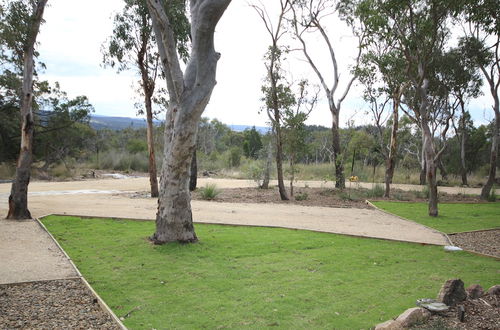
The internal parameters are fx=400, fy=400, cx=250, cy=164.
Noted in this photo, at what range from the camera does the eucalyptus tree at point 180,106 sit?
6.51 m

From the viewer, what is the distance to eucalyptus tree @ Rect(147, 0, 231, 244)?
6508mm

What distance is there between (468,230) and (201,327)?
7.55 meters

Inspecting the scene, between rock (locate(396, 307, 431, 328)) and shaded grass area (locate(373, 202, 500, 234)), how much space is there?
19.0ft

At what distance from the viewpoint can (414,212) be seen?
11789mm

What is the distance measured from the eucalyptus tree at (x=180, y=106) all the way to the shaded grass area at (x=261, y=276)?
0.49 meters

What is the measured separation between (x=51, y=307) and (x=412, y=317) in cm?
363

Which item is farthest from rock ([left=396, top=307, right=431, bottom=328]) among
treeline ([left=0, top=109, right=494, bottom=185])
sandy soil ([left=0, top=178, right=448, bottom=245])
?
treeline ([left=0, top=109, right=494, bottom=185])

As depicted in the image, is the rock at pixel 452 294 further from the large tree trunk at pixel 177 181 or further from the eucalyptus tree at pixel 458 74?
the eucalyptus tree at pixel 458 74

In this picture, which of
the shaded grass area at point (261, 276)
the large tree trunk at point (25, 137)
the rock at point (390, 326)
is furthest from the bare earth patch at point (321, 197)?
the rock at point (390, 326)

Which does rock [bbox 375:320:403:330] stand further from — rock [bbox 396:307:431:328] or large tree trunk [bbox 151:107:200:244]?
large tree trunk [bbox 151:107:200:244]

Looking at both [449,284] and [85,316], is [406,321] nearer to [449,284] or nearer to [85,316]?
[449,284]

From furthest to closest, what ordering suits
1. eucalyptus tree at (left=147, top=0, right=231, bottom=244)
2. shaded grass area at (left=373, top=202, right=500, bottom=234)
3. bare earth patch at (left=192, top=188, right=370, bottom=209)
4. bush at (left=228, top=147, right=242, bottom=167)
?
bush at (left=228, top=147, right=242, bottom=167) → bare earth patch at (left=192, top=188, right=370, bottom=209) → shaded grass area at (left=373, top=202, right=500, bottom=234) → eucalyptus tree at (left=147, top=0, right=231, bottom=244)

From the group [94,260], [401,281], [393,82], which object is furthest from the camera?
[393,82]

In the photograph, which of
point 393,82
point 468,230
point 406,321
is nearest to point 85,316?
point 406,321
